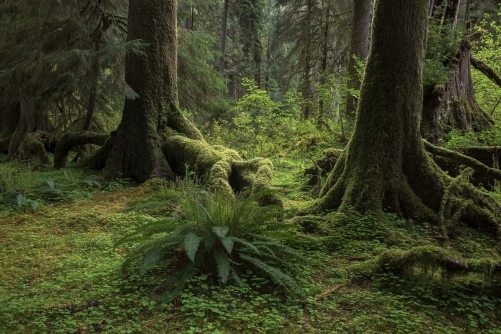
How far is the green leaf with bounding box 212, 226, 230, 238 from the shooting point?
3412 mm

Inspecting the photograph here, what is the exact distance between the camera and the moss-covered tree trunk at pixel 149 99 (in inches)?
304

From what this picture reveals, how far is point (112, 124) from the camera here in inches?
489

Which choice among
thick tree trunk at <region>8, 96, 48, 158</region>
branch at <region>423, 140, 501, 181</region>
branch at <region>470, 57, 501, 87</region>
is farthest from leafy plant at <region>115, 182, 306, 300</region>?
thick tree trunk at <region>8, 96, 48, 158</region>

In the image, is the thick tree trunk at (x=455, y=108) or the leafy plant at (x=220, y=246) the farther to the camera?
the thick tree trunk at (x=455, y=108)

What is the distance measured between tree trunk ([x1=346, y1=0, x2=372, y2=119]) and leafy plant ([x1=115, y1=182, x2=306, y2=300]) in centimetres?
934

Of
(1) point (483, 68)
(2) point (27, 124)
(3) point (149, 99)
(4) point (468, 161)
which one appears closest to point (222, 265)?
(4) point (468, 161)

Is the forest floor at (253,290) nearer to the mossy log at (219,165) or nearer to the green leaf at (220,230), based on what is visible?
the green leaf at (220,230)

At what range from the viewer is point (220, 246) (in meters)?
3.71

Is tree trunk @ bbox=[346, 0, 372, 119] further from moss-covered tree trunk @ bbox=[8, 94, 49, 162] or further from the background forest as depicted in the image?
moss-covered tree trunk @ bbox=[8, 94, 49, 162]

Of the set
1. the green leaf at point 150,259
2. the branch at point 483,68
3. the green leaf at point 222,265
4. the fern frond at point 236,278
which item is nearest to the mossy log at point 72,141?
the green leaf at point 150,259

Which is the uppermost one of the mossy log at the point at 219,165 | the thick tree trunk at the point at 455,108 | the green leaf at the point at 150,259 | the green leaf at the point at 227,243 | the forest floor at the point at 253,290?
the thick tree trunk at the point at 455,108

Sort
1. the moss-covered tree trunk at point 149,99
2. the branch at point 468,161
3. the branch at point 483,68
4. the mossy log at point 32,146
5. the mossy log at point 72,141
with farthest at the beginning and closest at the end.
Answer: the mossy log at point 32,146
the branch at point 483,68
the mossy log at point 72,141
the moss-covered tree trunk at point 149,99
the branch at point 468,161

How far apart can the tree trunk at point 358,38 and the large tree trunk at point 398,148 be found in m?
→ 7.00

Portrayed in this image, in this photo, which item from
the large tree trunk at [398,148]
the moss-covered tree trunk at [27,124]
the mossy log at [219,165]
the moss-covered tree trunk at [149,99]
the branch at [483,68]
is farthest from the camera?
the moss-covered tree trunk at [27,124]
